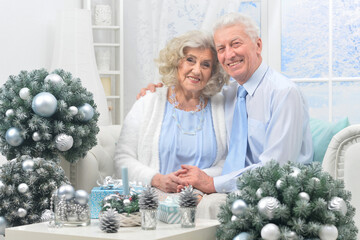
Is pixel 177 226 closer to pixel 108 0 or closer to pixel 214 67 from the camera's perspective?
pixel 214 67

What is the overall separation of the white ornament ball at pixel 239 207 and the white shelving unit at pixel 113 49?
2.47m

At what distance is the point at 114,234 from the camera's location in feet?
5.21

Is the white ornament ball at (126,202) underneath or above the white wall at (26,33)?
underneath

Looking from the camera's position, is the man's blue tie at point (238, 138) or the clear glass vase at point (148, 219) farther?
the man's blue tie at point (238, 138)

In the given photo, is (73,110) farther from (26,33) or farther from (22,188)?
(26,33)

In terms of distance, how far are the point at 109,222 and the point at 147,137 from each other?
1.04 metres

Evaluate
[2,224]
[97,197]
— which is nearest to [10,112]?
[2,224]

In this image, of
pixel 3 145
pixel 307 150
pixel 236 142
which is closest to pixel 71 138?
pixel 3 145

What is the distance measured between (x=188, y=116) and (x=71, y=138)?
0.54m

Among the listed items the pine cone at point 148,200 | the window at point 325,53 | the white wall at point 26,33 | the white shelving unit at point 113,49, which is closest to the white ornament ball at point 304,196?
the pine cone at point 148,200

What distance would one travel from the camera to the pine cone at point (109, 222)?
1610 mm

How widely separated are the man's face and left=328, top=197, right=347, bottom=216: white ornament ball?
967mm

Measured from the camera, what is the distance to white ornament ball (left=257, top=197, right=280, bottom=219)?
1620mm

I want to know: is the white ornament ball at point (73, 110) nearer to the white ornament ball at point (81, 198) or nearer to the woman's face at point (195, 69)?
the woman's face at point (195, 69)
